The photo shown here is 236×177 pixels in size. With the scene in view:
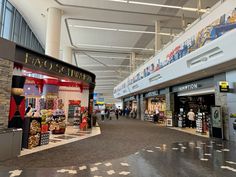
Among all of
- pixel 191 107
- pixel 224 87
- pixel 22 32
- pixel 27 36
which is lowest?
pixel 191 107

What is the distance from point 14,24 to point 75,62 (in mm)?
11523

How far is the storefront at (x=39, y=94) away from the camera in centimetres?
493

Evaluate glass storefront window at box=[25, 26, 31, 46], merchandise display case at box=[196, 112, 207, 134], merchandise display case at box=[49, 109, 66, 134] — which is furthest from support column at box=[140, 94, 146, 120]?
merchandise display case at box=[49, 109, 66, 134]

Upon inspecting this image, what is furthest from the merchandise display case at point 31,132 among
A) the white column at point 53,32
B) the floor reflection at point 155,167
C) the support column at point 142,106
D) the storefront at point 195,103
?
the support column at point 142,106

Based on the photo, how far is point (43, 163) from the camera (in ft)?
13.4

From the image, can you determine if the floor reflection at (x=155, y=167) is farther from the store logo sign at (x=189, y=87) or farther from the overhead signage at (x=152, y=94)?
the overhead signage at (x=152, y=94)

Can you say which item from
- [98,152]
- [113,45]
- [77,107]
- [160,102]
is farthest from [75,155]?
[160,102]

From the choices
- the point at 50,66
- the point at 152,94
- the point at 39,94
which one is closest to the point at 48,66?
the point at 50,66

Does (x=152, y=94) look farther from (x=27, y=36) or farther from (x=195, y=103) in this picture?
(x=27, y=36)

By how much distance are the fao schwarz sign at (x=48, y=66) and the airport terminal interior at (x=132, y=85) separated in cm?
4

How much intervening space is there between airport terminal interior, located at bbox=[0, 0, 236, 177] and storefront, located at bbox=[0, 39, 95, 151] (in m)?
0.03

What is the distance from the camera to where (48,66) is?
666 centimetres

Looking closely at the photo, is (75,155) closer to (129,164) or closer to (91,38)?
(129,164)

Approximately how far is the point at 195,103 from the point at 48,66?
11625 millimetres
